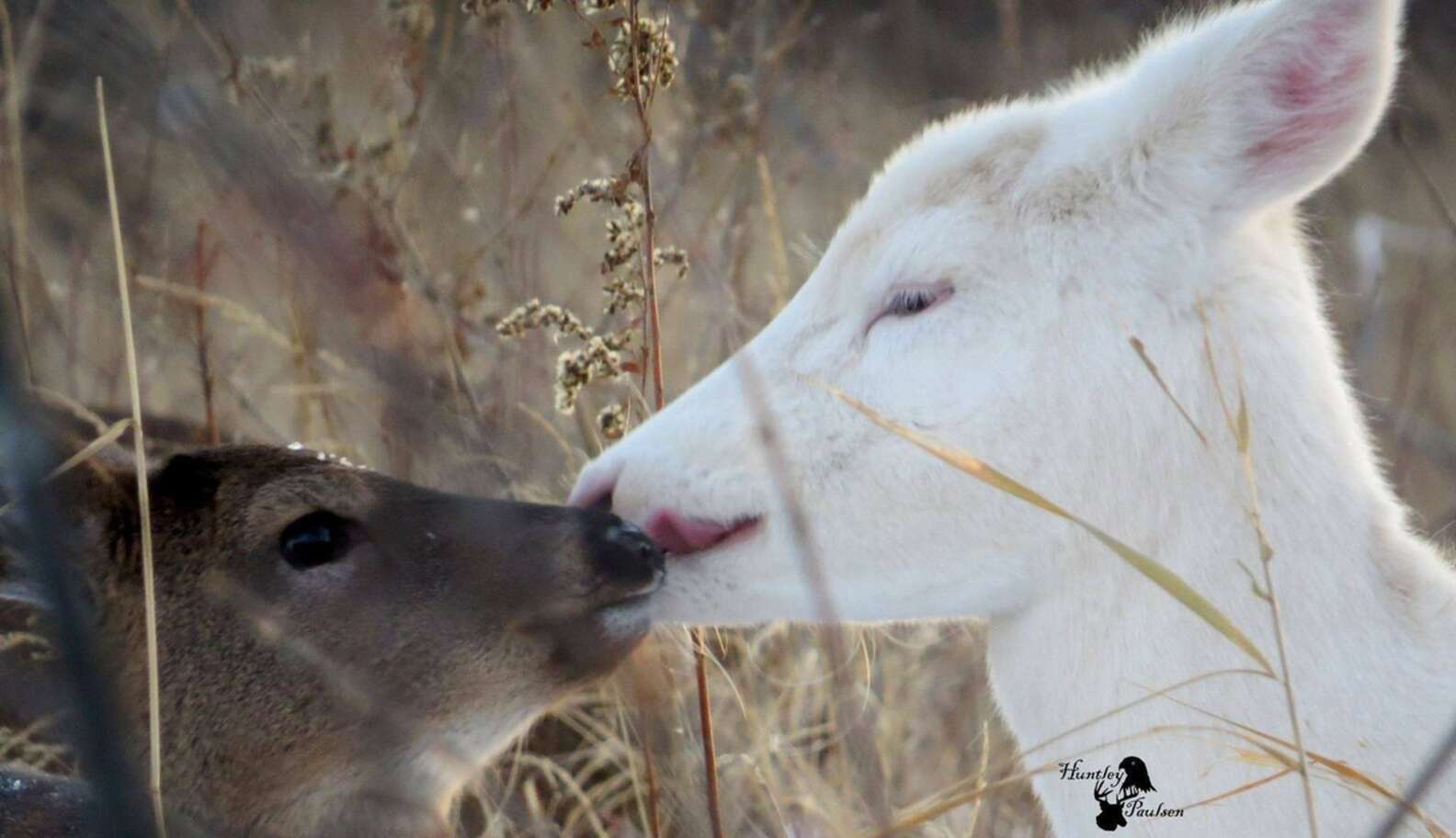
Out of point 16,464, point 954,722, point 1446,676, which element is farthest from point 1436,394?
point 16,464

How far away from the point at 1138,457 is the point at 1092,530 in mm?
170

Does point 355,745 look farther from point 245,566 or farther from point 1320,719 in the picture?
point 1320,719

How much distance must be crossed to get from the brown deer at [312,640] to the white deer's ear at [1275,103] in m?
1.14

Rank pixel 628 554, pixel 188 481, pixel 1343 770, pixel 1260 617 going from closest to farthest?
1. pixel 1343 770
2. pixel 1260 617
3. pixel 628 554
4. pixel 188 481

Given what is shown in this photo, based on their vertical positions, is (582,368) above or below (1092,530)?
above

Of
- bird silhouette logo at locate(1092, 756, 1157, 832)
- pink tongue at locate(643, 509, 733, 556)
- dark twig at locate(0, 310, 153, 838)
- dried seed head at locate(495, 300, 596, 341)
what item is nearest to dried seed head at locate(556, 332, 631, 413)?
dried seed head at locate(495, 300, 596, 341)

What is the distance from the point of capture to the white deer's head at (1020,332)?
201 centimetres

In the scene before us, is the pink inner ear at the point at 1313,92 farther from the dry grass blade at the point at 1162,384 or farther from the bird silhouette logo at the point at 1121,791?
the bird silhouette logo at the point at 1121,791

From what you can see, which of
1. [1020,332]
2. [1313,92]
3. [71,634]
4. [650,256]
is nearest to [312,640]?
[650,256]

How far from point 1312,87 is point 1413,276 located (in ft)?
17.8

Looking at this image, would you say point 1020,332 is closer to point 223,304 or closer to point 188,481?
point 188,481

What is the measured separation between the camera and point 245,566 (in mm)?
2736

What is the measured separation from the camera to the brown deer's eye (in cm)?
275

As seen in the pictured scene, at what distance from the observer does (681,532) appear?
2.20 meters
